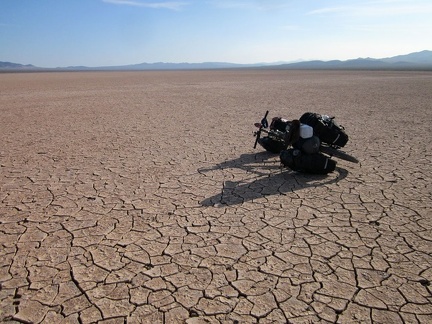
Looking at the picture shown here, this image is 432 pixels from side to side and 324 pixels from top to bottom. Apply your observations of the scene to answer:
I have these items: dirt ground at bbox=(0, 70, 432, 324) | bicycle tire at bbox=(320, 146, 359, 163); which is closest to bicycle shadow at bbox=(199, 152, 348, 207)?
dirt ground at bbox=(0, 70, 432, 324)

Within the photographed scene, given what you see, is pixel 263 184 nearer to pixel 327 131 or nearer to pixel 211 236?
pixel 327 131

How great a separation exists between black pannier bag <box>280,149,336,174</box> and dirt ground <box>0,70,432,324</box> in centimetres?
19

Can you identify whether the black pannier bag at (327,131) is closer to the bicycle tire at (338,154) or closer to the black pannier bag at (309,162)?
the bicycle tire at (338,154)

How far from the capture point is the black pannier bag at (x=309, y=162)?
5266mm

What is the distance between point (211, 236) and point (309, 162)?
2.40 meters

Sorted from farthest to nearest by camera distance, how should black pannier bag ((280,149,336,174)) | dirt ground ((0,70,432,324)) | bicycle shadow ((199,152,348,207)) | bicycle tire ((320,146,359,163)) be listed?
bicycle tire ((320,146,359,163)) → black pannier bag ((280,149,336,174)) → bicycle shadow ((199,152,348,207)) → dirt ground ((0,70,432,324))

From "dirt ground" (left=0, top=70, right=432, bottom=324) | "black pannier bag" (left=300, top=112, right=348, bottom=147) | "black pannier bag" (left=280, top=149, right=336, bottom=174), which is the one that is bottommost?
"dirt ground" (left=0, top=70, right=432, bottom=324)

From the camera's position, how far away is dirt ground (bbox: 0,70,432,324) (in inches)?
104

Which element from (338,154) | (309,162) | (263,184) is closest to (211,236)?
(263,184)

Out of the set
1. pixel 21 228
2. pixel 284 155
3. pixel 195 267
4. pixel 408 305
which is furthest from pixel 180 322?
pixel 284 155

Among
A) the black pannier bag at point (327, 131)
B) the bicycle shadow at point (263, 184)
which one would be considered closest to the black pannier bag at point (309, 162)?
the bicycle shadow at point (263, 184)

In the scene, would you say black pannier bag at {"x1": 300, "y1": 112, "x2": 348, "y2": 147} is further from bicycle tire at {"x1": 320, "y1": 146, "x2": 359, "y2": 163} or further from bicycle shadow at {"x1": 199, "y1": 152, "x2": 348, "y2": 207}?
bicycle shadow at {"x1": 199, "y1": 152, "x2": 348, "y2": 207}

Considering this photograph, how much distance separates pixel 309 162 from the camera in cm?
527

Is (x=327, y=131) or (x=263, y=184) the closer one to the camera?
(x=263, y=184)
